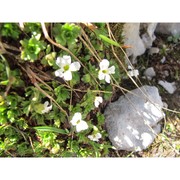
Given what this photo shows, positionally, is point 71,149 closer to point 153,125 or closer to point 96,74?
point 96,74

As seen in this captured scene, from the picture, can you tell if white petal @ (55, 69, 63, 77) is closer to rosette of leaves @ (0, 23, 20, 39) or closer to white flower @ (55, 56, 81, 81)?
white flower @ (55, 56, 81, 81)

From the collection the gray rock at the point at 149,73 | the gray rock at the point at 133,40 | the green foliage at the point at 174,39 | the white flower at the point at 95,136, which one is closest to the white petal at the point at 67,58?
the white flower at the point at 95,136

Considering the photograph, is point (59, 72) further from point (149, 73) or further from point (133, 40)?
point (149, 73)

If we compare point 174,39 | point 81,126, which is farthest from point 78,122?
point 174,39

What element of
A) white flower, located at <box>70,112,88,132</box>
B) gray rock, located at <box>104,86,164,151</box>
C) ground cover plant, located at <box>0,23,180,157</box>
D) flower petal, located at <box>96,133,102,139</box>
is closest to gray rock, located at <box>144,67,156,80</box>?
gray rock, located at <box>104,86,164,151</box>

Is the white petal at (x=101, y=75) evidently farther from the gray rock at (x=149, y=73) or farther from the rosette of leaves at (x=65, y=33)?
the gray rock at (x=149, y=73)

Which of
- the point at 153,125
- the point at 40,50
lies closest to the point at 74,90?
the point at 40,50
